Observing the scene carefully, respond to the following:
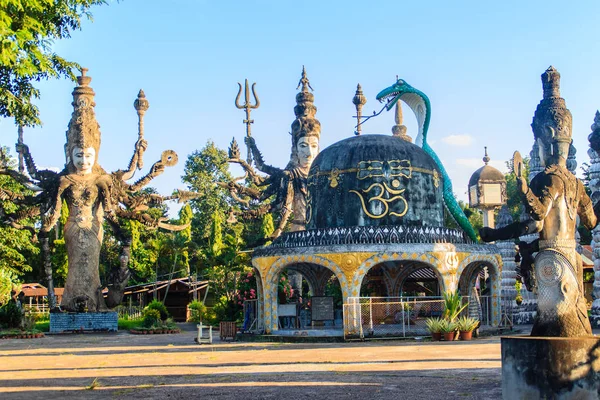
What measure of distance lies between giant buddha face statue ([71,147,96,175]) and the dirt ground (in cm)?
1378

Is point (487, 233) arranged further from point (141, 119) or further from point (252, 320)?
point (141, 119)

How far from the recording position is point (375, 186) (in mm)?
29766

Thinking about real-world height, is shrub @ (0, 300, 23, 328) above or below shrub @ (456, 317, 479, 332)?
above

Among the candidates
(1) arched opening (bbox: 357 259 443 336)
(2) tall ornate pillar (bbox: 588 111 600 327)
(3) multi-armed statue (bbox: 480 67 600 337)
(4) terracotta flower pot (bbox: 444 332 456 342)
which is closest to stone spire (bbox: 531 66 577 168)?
(3) multi-armed statue (bbox: 480 67 600 337)

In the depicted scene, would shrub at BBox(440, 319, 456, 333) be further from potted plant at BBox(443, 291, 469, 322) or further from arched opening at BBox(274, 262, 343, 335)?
arched opening at BBox(274, 262, 343, 335)

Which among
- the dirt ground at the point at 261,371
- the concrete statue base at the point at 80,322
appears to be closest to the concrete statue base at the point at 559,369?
the dirt ground at the point at 261,371

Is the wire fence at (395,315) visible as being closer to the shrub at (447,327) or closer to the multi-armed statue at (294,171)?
the shrub at (447,327)

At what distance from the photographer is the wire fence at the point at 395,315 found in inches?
1049

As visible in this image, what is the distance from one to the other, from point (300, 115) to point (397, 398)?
2941 centimetres

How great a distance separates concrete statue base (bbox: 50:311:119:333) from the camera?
37125 millimetres

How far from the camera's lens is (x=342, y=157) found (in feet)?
99.8

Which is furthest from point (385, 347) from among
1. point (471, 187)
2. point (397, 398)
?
point (471, 187)

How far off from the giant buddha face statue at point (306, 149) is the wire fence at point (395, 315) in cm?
930

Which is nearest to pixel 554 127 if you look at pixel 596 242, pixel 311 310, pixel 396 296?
pixel 311 310
